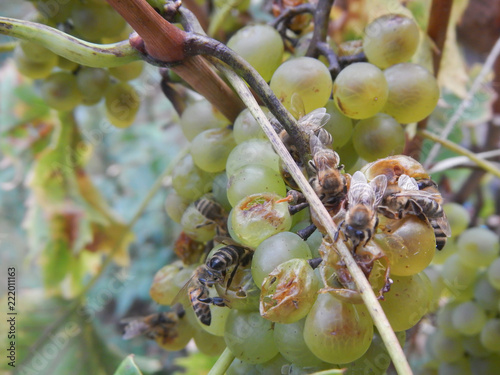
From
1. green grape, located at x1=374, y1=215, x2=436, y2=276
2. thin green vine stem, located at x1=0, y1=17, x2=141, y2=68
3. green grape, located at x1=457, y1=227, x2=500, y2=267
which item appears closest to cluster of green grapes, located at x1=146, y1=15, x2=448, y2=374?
green grape, located at x1=374, y1=215, x2=436, y2=276

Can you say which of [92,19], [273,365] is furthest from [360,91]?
[92,19]

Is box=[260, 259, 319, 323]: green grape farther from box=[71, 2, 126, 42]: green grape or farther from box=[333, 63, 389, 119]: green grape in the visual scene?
box=[71, 2, 126, 42]: green grape

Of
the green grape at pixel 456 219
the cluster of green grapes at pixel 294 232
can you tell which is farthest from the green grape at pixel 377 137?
the green grape at pixel 456 219

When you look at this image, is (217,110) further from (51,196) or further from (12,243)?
(12,243)

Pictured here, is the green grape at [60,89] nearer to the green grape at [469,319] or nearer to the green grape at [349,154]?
the green grape at [349,154]

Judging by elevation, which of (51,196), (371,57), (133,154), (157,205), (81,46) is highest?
(81,46)

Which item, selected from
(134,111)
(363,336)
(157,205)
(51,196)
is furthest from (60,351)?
(363,336)
